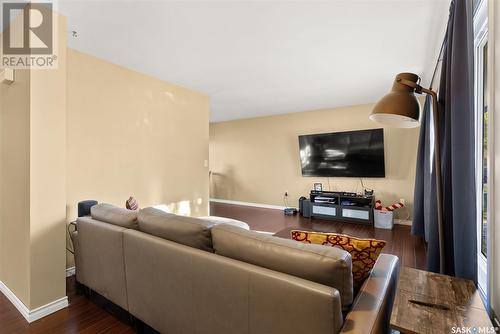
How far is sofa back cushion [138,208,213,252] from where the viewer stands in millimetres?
1411

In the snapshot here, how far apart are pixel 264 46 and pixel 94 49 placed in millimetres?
1859

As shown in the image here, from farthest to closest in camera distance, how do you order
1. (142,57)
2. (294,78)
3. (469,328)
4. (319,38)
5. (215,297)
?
(294,78) < (142,57) < (319,38) < (215,297) < (469,328)

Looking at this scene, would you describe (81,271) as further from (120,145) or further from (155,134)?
(155,134)

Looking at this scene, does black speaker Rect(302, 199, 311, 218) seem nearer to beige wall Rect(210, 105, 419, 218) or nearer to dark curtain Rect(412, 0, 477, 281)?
beige wall Rect(210, 105, 419, 218)

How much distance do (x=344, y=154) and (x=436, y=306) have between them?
4.15 meters

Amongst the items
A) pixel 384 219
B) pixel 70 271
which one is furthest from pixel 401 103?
pixel 384 219

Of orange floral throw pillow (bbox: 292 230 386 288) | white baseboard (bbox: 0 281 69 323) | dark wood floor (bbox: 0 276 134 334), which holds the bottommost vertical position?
dark wood floor (bbox: 0 276 134 334)

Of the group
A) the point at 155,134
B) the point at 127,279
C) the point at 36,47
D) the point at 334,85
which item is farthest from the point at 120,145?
the point at 334,85

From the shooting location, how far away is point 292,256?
1.10 meters

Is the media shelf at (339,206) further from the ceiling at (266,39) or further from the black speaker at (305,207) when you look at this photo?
the ceiling at (266,39)

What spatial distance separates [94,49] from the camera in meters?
2.62

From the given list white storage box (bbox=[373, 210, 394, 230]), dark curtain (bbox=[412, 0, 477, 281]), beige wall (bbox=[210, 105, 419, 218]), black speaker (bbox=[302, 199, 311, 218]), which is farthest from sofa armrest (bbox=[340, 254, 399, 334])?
beige wall (bbox=[210, 105, 419, 218])

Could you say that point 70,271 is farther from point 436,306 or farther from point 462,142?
point 462,142

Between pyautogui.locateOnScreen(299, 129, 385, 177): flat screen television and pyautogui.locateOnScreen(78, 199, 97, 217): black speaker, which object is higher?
pyautogui.locateOnScreen(299, 129, 385, 177): flat screen television
